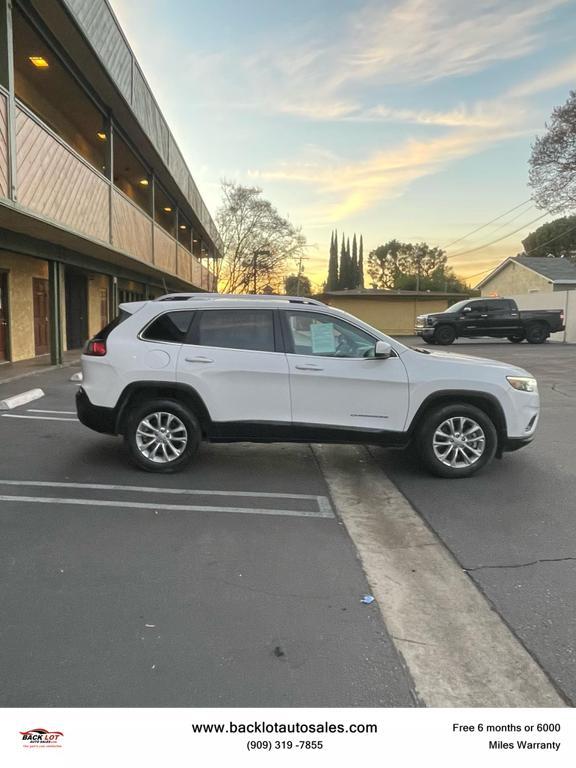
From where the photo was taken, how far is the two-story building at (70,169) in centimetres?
855

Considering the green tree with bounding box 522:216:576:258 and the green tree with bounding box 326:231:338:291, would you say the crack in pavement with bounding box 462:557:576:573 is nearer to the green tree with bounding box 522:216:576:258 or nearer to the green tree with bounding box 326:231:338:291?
the green tree with bounding box 522:216:576:258

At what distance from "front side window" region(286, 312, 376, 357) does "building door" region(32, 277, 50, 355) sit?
12833 mm

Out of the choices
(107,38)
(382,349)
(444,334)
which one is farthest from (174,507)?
(444,334)

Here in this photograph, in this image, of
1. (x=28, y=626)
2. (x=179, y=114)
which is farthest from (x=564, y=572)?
(x=179, y=114)

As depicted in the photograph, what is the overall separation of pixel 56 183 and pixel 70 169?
87 cm

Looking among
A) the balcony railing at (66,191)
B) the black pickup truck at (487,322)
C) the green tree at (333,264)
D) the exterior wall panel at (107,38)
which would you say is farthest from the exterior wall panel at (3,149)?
the green tree at (333,264)

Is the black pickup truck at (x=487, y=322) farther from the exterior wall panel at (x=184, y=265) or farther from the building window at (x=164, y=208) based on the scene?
the building window at (x=164, y=208)

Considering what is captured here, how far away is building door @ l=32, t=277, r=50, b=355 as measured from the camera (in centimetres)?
1611

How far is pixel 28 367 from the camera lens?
42.7 feet

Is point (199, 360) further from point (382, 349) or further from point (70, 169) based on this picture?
point (70, 169)

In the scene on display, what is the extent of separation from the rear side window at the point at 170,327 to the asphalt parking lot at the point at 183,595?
1390 millimetres

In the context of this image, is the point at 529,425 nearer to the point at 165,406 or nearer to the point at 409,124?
the point at 165,406

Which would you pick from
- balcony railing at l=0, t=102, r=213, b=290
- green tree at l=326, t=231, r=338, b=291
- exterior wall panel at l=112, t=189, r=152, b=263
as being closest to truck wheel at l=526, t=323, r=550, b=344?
exterior wall panel at l=112, t=189, r=152, b=263
